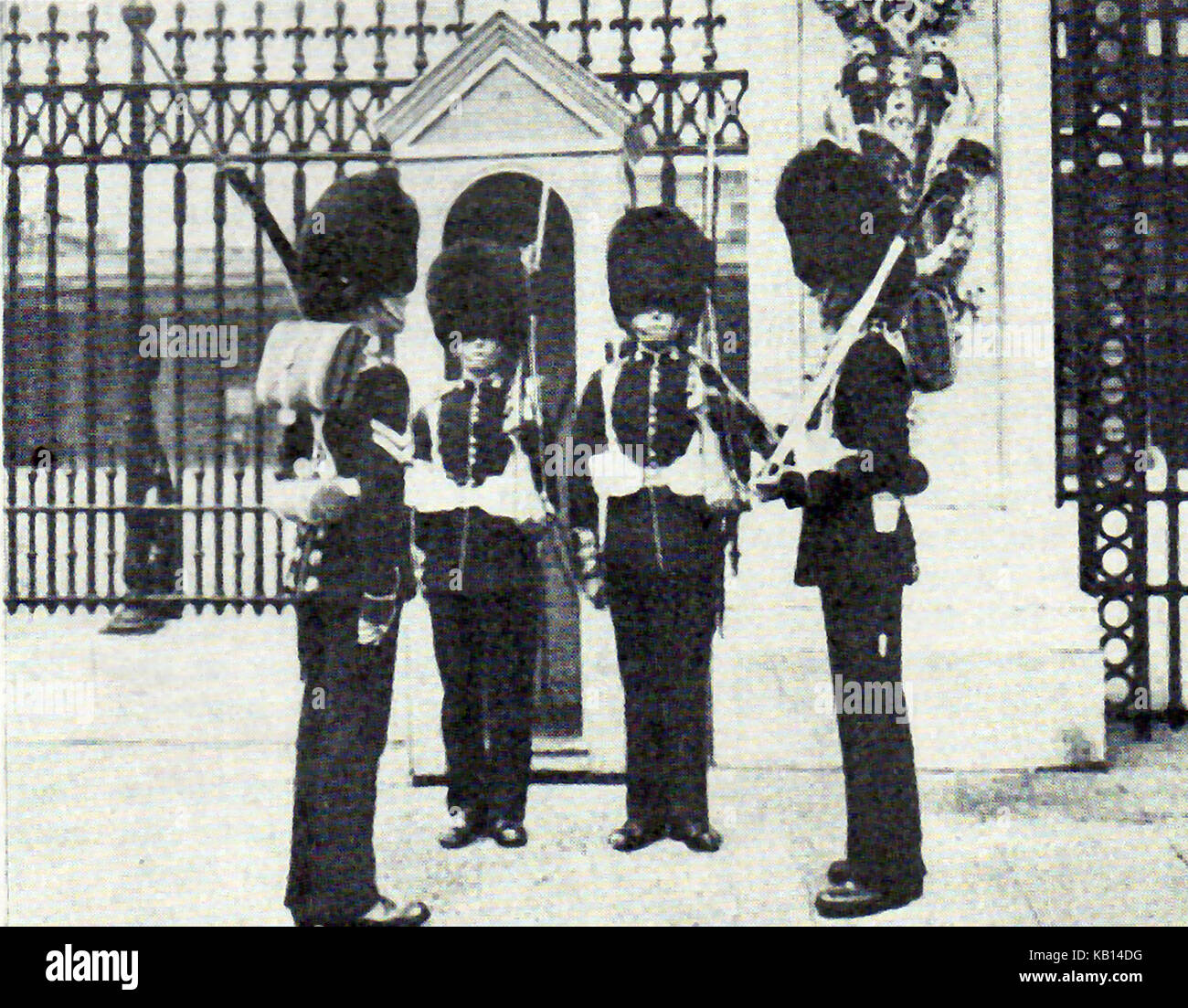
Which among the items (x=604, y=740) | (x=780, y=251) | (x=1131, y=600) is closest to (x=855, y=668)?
(x=604, y=740)

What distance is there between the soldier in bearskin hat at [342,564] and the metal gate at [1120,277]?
9.31 feet

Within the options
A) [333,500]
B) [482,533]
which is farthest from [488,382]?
[333,500]

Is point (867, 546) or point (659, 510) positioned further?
point (659, 510)

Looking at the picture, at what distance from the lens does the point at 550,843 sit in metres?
4.33

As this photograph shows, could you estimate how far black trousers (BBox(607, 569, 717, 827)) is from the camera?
4.21m

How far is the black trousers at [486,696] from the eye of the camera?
4.36 m

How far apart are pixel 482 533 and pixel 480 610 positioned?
0.84ft

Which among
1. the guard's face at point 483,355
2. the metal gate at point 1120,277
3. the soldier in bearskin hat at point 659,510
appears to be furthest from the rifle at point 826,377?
the metal gate at point 1120,277

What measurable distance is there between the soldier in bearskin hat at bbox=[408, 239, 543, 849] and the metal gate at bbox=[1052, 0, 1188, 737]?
2241mm

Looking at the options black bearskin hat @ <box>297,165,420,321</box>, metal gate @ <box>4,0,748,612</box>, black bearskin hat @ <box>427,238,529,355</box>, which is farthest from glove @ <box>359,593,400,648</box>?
metal gate @ <box>4,0,748,612</box>

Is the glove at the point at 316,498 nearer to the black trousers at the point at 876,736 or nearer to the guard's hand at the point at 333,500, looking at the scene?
the guard's hand at the point at 333,500

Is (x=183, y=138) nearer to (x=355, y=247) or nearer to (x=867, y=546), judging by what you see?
(x=355, y=247)
